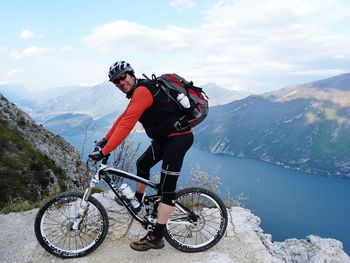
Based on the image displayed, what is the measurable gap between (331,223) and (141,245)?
115 meters

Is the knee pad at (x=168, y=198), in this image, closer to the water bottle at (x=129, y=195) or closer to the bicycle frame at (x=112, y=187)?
the bicycle frame at (x=112, y=187)

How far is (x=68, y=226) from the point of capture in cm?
655

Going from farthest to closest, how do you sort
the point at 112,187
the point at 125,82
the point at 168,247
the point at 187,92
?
the point at 168,247 < the point at 112,187 < the point at 187,92 < the point at 125,82

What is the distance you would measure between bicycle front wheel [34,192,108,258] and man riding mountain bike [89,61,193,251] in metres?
0.87

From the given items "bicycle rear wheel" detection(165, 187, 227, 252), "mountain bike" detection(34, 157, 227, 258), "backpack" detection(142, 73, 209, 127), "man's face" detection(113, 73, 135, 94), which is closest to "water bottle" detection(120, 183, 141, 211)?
"mountain bike" detection(34, 157, 227, 258)

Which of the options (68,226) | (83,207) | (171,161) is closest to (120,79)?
(171,161)

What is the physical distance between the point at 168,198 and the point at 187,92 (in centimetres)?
190

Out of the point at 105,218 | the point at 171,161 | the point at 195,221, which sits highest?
the point at 171,161

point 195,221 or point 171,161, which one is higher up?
point 171,161

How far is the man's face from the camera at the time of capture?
225 inches

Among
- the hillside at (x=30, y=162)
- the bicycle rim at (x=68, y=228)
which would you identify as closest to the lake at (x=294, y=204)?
the hillside at (x=30, y=162)

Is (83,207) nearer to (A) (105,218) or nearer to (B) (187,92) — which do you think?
(A) (105,218)

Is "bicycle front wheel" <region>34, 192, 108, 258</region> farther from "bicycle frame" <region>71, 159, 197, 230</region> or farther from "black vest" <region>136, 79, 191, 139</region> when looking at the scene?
"black vest" <region>136, 79, 191, 139</region>

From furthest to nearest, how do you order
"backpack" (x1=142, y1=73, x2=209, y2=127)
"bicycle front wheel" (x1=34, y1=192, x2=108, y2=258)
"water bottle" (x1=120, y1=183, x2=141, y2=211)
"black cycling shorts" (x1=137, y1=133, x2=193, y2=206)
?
"water bottle" (x1=120, y1=183, x2=141, y2=211)
"bicycle front wheel" (x1=34, y1=192, x2=108, y2=258)
"black cycling shorts" (x1=137, y1=133, x2=193, y2=206)
"backpack" (x1=142, y1=73, x2=209, y2=127)
